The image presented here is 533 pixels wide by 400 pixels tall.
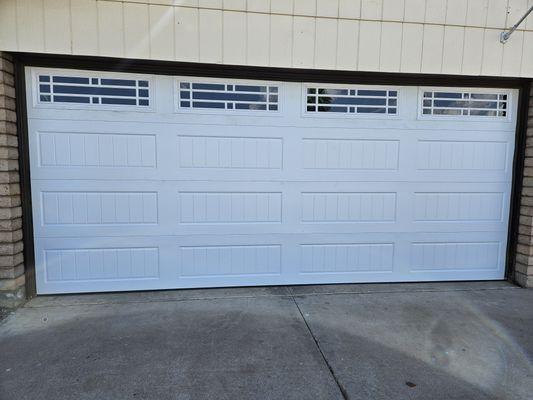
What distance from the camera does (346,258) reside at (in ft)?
12.8

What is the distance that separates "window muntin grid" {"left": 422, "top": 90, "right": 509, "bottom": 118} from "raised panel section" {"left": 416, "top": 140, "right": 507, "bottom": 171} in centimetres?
32

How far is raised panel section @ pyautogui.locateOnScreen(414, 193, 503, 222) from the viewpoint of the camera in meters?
3.89

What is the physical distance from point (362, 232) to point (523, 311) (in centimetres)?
163

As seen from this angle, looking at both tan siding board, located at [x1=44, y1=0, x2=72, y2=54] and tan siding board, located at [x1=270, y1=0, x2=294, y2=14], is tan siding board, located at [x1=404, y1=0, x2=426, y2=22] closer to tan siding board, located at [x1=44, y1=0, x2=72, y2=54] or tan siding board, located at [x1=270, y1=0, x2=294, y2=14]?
tan siding board, located at [x1=270, y1=0, x2=294, y2=14]

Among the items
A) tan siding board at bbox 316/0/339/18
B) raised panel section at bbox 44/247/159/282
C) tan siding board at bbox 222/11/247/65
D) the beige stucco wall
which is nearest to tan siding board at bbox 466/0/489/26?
the beige stucco wall

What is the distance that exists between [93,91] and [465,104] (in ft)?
12.9

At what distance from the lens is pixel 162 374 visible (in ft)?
7.41

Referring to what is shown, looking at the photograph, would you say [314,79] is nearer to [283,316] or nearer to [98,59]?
[98,59]

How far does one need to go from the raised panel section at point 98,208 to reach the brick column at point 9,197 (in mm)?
268

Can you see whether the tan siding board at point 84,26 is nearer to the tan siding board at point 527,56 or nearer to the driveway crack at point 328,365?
the driveway crack at point 328,365

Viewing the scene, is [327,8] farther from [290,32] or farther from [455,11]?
[455,11]

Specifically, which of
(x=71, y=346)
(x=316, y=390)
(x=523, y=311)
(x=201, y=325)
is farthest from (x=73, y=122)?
(x=523, y=311)

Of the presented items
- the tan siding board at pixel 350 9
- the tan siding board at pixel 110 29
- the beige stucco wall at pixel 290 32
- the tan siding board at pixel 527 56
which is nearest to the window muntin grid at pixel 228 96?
the beige stucco wall at pixel 290 32

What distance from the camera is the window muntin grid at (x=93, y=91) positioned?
3.31 metres
